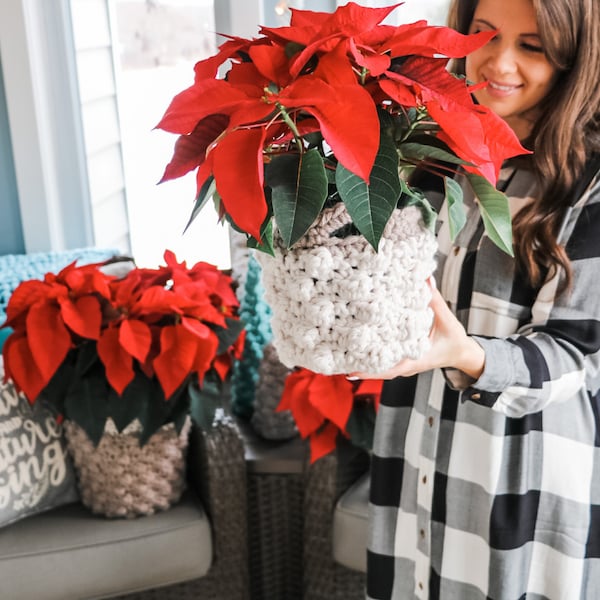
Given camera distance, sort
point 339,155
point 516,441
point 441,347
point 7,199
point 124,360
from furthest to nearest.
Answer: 1. point 7,199
2. point 124,360
3. point 516,441
4. point 441,347
5. point 339,155

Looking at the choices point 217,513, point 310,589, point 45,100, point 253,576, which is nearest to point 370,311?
point 217,513

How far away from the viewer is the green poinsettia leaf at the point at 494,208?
0.60 meters

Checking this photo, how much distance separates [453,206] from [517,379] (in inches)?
12.0

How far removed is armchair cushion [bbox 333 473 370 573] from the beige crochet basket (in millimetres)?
360

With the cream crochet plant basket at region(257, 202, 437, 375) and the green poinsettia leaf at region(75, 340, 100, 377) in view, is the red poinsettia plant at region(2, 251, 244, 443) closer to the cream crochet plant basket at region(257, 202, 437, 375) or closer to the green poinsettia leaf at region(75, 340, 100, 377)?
the green poinsettia leaf at region(75, 340, 100, 377)

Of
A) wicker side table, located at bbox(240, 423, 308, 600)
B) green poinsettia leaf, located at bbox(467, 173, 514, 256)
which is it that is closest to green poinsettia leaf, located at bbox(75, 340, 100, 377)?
wicker side table, located at bbox(240, 423, 308, 600)

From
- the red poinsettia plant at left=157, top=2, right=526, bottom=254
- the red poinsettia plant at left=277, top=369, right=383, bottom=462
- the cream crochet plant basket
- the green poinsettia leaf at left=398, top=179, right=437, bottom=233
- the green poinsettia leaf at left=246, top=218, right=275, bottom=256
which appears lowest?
the red poinsettia plant at left=277, top=369, right=383, bottom=462

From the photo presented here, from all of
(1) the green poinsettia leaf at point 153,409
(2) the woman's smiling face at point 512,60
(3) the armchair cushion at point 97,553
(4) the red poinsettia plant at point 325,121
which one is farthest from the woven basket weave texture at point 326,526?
(4) the red poinsettia plant at point 325,121

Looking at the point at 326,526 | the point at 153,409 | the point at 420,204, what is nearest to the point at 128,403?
the point at 153,409

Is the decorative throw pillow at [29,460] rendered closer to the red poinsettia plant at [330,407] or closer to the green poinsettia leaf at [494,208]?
the red poinsettia plant at [330,407]

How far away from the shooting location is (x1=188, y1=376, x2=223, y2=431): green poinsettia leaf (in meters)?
1.38

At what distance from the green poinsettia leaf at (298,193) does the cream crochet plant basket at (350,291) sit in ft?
0.21

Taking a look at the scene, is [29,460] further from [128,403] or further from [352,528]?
[352,528]

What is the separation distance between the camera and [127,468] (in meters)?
1.39
